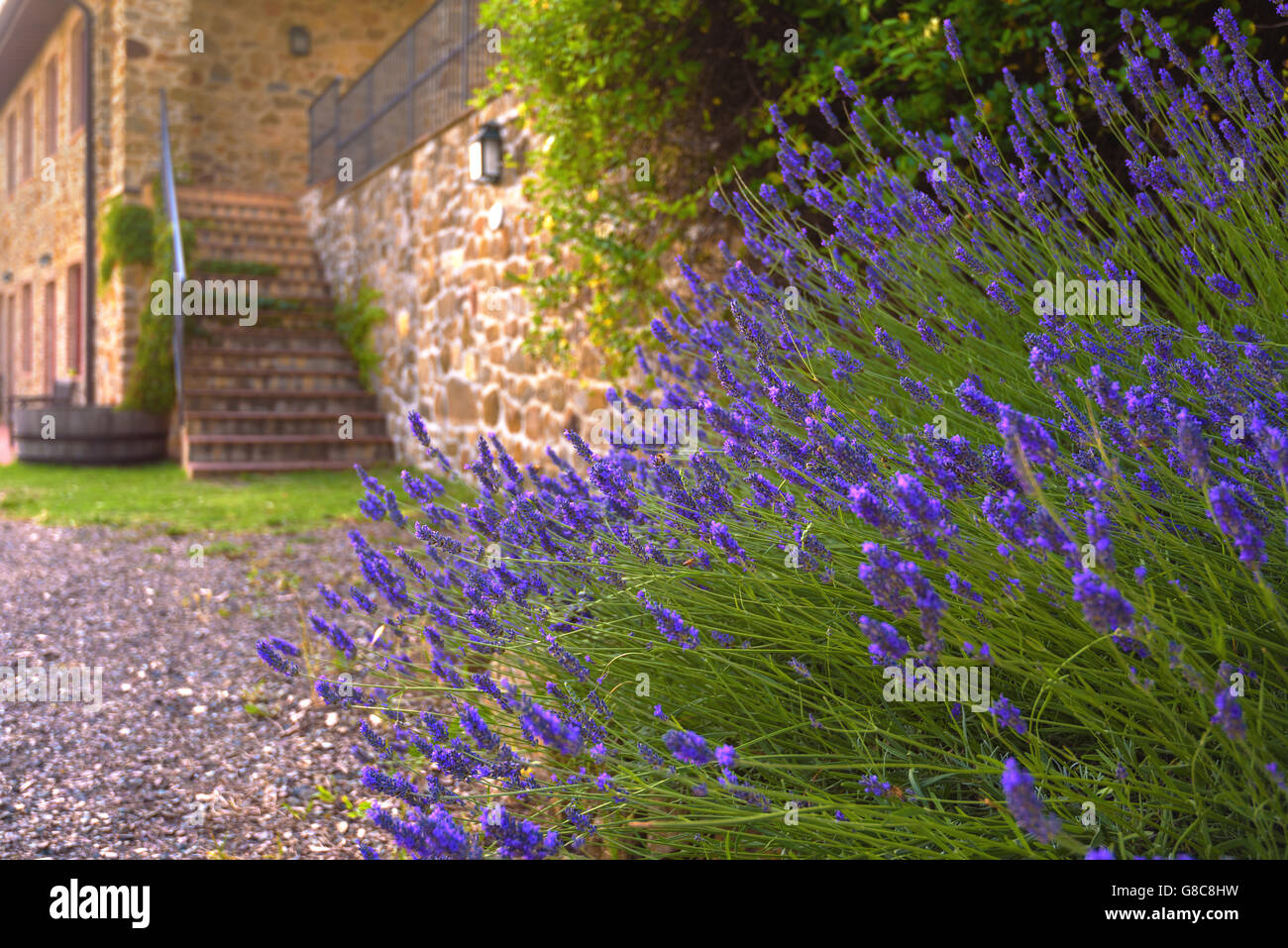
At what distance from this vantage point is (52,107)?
13906mm

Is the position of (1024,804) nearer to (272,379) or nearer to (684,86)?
(684,86)

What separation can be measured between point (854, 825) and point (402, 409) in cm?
781

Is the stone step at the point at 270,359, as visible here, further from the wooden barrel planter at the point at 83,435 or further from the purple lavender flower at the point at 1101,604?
the purple lavender flower at the point at 1101,604

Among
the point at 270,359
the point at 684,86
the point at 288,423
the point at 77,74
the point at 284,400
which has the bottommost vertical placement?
the point at 288,423

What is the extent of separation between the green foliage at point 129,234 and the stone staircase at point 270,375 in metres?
0.51

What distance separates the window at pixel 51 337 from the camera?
14148 millimetres

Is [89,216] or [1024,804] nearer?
[1024,804]

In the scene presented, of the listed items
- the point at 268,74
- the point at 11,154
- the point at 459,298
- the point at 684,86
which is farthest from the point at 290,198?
the point at 684,86

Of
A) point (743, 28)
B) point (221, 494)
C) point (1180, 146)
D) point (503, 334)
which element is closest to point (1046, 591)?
point (1180, 146)

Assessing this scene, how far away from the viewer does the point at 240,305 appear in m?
9.77

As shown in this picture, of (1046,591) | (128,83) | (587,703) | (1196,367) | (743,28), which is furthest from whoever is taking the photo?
(128,83)

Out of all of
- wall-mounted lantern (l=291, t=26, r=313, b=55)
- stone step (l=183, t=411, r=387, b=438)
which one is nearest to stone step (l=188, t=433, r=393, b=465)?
stone step (l=183, t=411, r=387, b=438)

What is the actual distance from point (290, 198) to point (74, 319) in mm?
3646
